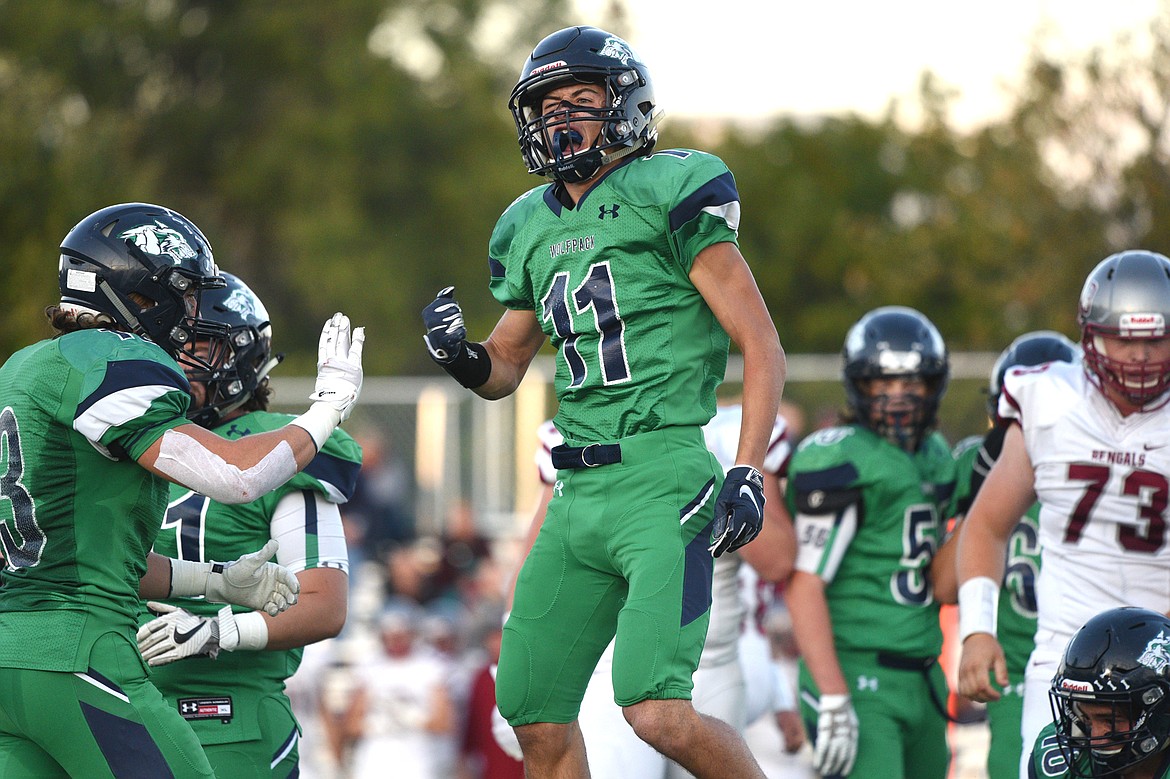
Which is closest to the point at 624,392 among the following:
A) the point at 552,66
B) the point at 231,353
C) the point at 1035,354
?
the point at 552,66

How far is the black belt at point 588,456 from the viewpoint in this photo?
12.8 feet

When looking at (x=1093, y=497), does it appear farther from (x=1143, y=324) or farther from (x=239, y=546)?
(x=239, y=546)

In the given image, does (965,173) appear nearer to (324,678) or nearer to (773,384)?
(324,678)

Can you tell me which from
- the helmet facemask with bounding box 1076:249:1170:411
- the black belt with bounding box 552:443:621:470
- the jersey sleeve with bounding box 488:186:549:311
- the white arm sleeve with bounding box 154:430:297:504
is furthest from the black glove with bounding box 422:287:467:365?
the helmet facemask with bounding box 1076:249:1170:411

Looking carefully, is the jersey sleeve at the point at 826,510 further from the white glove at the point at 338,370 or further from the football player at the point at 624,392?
the white glove at the point at 338,370

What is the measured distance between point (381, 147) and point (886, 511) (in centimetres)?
2901

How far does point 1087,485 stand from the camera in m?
4.83

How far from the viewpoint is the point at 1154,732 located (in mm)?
4117

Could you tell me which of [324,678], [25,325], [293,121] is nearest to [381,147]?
[293,121]

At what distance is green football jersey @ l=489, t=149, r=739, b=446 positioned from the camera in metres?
3.91

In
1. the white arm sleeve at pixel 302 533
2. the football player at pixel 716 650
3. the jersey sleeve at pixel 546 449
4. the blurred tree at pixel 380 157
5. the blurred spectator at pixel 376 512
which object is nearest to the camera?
the white arm sleeve at pixel 302 533

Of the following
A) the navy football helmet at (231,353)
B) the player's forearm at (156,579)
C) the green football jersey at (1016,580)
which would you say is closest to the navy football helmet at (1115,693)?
the green football jersey at (1016,580)

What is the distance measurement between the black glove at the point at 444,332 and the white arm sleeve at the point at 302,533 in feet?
2.49

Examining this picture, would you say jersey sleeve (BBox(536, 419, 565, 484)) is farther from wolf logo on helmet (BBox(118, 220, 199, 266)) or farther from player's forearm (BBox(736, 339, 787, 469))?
wolf logo on helmet (BBox(118, 220, 199, 266))
